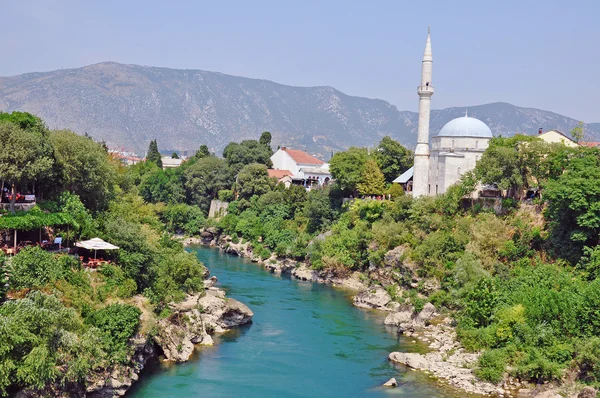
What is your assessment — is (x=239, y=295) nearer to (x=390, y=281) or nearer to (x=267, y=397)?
(x=390, y=281)

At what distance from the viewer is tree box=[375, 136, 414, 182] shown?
53.3 metres

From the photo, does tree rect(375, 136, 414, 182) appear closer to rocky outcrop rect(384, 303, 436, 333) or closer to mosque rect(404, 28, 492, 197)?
mosque rect(404, 28, 492, 197)

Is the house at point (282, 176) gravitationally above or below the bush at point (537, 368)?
above

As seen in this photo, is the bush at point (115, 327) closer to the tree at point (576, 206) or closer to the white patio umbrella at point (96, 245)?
the white patio umbrella at point (96, 245)

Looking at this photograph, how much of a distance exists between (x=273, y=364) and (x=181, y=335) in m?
4.04

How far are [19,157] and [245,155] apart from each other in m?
40.6

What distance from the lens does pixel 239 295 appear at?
37594mm

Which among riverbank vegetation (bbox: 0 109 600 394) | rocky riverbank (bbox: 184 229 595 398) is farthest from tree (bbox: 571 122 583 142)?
rocky riverbank (bbox: 184 229 595 398)

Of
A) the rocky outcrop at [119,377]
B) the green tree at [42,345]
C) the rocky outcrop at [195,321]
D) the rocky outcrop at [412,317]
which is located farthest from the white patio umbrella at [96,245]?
the rocky outcrop at [412,317]

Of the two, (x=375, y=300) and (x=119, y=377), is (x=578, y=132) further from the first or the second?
(x=119, y=377)

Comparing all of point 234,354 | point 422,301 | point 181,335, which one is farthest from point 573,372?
point 181,335

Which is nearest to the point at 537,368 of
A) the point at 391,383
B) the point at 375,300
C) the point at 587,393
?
the point at 587,393

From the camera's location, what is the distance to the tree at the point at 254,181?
201 feet

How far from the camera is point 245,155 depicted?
67.4m
